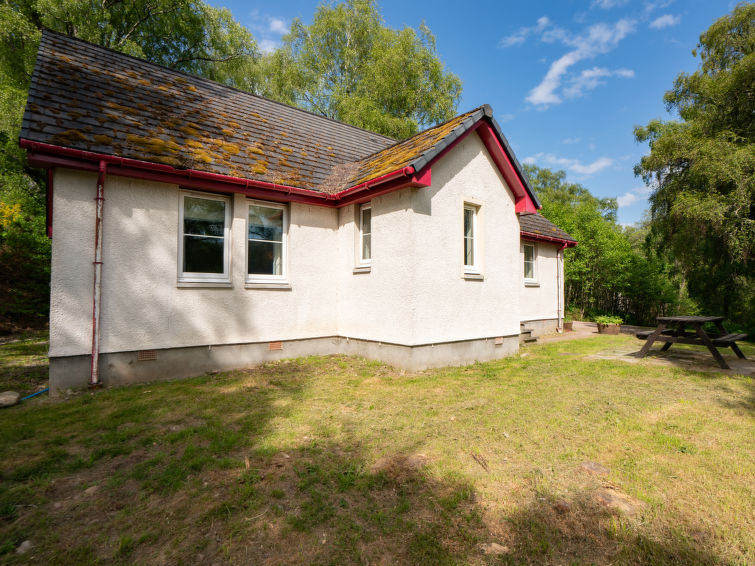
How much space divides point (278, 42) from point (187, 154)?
80.1 ft

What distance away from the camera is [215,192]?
7.21 m

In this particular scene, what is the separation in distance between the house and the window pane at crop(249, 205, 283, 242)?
0.03m

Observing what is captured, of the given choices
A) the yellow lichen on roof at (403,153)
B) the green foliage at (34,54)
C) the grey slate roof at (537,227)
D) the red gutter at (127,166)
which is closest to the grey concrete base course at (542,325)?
the grey slate roof at (537,227)

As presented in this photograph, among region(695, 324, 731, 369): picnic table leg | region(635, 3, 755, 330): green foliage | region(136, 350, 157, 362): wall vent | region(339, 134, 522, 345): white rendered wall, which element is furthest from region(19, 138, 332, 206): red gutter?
region(635, 3, 755, 330): green foliage

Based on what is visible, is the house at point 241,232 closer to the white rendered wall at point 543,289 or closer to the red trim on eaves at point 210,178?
the red trim on eaves at point 210,178

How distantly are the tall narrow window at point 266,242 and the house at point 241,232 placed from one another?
3cm

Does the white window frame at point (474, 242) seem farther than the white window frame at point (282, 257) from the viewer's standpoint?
Yes

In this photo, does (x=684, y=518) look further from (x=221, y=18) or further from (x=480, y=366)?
(x=221, y=18)

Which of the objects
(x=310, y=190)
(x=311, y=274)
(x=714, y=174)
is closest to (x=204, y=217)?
(x=310, y=190)

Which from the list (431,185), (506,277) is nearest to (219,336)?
(431,185)

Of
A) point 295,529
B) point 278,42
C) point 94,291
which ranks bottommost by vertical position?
point 295,529

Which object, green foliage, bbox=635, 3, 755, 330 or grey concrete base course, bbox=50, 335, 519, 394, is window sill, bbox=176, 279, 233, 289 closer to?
grey concrete base course, bbox=50, 335, 519, 394

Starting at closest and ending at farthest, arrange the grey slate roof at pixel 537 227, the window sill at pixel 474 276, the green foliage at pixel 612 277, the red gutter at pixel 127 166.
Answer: the red gutter at pixel 127 166, the window sill at pixel 474 276, the grey slate roof at pixel 537 227, the green foliage at pixel 612 277

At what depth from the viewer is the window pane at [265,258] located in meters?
7.68
